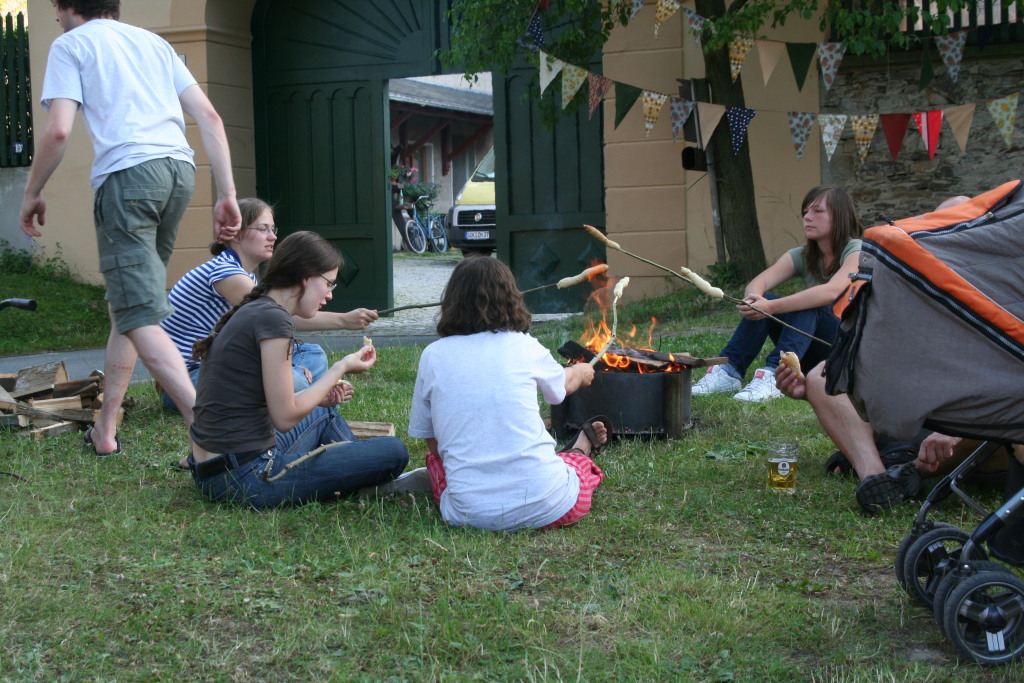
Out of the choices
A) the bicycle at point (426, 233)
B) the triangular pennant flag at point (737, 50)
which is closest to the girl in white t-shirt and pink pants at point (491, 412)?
the triangular pennant flag at point (737, 50)

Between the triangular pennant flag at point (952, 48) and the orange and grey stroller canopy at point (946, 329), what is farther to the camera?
the triangular pennant flag at point (952, 48)

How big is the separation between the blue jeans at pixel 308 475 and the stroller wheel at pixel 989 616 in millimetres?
2141

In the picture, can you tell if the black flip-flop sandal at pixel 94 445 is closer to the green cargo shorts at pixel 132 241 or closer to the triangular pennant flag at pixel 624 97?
the green cargo shorts at pixel 132 241

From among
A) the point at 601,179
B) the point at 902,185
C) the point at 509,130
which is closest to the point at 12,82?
the point at 509,130

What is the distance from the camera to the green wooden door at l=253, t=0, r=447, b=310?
11.8 meters

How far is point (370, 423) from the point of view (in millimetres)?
5285

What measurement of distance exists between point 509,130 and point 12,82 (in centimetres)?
613

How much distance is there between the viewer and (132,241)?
458 cm

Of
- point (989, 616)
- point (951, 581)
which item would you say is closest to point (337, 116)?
point (951, 581)

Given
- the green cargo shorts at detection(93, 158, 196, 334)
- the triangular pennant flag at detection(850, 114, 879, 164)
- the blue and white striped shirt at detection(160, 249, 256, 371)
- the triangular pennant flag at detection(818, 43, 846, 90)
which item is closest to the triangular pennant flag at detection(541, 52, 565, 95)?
the triangular pennant flag at detection(818, 43, 846, 90)

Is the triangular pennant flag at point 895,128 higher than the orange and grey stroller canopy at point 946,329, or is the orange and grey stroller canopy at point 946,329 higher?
the triangular pennant flag at point 895,128

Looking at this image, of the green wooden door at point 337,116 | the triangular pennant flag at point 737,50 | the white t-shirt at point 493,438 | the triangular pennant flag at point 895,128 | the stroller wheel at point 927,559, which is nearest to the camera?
the stroller wheel at point 927,559

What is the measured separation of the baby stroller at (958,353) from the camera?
253 cm

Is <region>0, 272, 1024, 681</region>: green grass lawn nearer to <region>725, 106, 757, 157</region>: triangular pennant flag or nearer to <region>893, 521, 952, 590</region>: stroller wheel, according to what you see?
<region>893, 521, 952, 590</region>: stroller wheel
